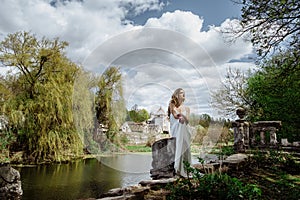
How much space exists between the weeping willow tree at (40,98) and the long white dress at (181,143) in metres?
7.06

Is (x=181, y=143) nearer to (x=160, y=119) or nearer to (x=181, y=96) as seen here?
(x=181, y=96)

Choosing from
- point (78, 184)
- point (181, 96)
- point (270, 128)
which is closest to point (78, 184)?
point (78, 184)

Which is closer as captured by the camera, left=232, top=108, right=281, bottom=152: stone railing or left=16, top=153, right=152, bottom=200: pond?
left=16, top=153, right=152, bottom=200: pond

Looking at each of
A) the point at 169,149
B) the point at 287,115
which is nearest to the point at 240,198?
the point at 169,149

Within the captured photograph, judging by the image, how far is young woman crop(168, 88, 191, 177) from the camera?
4.70m

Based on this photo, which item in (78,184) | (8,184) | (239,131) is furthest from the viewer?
(239,131)

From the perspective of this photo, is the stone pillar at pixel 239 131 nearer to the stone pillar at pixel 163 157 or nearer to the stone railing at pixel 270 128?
the stone railing at pixel 270 128

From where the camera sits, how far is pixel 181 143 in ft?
15.3

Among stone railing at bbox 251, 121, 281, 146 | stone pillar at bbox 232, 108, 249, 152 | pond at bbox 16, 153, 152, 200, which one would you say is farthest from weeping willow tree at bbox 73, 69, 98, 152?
stone railing at bbox 251, 121, 281, 146

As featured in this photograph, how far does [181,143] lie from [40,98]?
7.87 m

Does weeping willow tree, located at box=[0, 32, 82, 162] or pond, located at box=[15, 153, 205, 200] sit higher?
weeping willow tree, located at box=[0, 32, 82, 162]

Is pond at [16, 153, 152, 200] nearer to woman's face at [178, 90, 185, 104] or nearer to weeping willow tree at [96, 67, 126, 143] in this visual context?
woman's face at [178, 90, 185, 104]

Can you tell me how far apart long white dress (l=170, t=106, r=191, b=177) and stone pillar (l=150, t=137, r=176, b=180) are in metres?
0.10

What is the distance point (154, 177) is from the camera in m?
4.79
